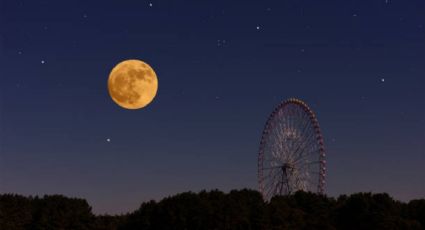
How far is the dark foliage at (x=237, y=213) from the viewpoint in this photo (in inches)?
3319

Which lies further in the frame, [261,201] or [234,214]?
[261,201]

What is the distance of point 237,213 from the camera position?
85500 mm

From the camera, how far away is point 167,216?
275 feet

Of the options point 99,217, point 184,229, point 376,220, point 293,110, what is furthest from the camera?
point 99,217

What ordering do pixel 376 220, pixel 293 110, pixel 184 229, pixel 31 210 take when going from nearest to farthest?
pixel 184 229 < pixel 376 220 < pixel 293 110 < pixel 31 210

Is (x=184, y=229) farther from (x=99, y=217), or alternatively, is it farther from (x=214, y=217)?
(x=99, y=217)

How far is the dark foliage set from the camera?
277ft

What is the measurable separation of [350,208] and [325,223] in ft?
13.5

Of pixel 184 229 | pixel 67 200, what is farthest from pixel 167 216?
pixel 67 200

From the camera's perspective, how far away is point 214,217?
84.3 metres

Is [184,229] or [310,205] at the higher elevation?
[310,205]

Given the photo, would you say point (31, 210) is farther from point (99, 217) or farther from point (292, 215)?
point (292, 215)

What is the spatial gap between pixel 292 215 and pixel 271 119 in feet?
52.3

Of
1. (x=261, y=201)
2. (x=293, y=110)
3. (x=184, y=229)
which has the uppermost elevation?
(x=293, y=110)
